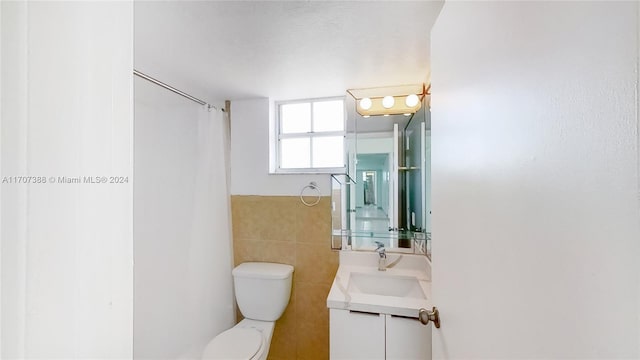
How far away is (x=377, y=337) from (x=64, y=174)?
4.47 feet

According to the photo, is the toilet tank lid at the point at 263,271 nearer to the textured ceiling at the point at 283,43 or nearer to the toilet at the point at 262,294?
the toilet at the point at 262,294

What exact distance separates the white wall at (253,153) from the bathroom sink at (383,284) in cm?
77

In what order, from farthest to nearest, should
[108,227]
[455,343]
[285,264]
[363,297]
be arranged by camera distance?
[285,264] < [363,297] < [455,343] < [108,227]

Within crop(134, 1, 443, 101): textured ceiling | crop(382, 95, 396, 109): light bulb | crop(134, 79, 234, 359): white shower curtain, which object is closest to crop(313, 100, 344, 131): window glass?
crop(134, 1, 443, 101): textured ceiling

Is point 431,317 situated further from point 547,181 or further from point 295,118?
point 295,118

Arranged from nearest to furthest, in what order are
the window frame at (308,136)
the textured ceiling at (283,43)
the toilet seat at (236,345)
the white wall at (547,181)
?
the white wall at (547,181), the textured ceiling at (283,43), the toilet seat at (236,345), the window frame at (308,136)

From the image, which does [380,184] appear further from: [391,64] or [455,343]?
[455,343]

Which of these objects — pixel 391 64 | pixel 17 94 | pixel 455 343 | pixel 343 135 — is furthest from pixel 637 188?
pixel 343 135

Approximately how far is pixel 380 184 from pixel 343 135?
0.50 meters

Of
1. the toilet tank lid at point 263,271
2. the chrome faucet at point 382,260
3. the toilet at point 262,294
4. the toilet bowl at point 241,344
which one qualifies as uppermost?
the chrome faucet at point 382,260

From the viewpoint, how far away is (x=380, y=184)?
177 centimetres

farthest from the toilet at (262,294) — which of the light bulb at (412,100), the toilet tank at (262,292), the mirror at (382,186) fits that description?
the light bulb at (412,100)

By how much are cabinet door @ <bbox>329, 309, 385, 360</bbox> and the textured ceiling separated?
1.35 m

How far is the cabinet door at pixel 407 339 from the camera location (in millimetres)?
1189
